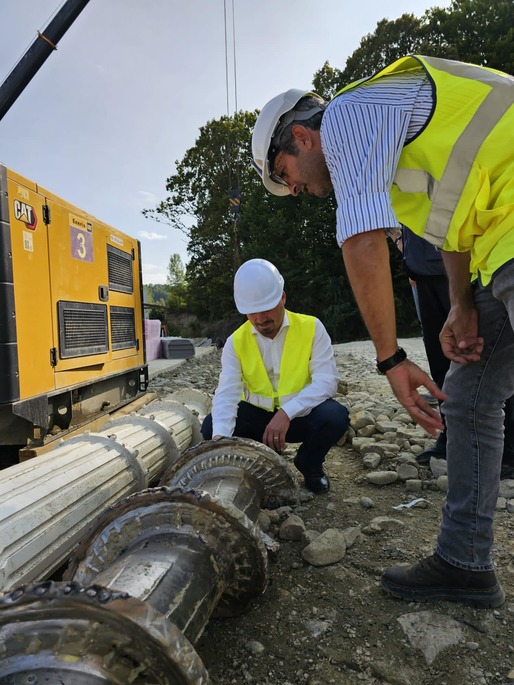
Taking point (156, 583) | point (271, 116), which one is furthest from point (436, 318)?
point (156, 583)

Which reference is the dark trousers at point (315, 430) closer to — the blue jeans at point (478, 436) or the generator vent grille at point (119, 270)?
the blue jeans at point (478, 436)

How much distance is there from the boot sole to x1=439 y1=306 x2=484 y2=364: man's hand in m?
0.86

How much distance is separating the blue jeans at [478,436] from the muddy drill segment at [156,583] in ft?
2.46

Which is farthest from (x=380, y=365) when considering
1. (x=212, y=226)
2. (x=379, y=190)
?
(x=212, y=226)

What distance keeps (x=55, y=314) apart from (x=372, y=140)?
10.4 feet

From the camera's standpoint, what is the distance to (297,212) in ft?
76.3

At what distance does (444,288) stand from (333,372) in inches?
35.3

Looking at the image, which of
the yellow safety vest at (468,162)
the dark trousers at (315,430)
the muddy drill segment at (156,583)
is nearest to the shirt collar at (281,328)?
the dark trousers at (315,430)

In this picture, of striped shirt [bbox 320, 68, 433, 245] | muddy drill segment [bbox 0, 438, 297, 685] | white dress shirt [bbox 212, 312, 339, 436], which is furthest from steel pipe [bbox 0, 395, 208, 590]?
striped shirt [bbox 320, 68, 433, 245]

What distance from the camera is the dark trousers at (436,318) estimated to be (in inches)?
126

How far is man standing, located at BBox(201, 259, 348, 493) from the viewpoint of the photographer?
3141mm

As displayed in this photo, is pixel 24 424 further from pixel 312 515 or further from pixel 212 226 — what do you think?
pixel 212 226

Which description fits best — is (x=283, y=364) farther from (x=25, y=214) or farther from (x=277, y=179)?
(x=25, y=214)

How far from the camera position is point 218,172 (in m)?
26.4
